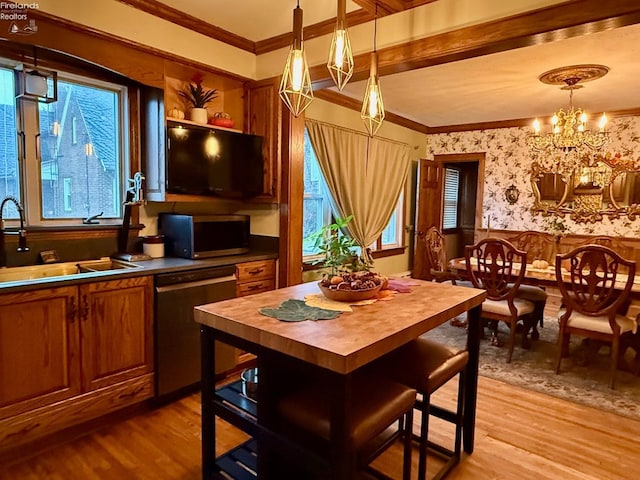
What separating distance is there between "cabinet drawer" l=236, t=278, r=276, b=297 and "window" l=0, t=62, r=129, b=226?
1025 mm

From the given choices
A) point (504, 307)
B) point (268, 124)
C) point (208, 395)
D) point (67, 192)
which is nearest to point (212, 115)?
point (268, 124)

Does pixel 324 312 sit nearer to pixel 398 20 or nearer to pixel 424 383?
pixel 424 383

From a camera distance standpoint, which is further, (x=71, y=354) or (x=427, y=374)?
(x=71, y=354)

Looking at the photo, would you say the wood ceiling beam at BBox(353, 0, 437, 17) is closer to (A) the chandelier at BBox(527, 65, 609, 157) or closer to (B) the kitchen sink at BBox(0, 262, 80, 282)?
(A) the chandelier at BBox(527, 65, 609, 157)

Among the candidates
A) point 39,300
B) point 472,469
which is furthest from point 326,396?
point 39,300

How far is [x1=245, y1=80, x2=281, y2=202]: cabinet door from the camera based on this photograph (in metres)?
3.28

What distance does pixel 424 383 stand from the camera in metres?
1.82

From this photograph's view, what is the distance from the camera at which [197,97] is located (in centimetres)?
308

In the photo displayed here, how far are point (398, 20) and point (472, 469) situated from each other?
8.42ft

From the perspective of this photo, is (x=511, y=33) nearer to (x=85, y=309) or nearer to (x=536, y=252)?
(x=85, y=309)

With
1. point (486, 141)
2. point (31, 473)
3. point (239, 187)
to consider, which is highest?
point (486, 141)

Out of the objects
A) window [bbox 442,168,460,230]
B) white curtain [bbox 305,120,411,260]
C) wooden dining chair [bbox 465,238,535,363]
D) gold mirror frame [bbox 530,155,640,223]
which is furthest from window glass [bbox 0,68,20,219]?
window [bbox 442,168,460,230]

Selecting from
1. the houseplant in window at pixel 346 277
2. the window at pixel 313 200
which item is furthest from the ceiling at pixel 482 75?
the houseplant in window at pixel 346 277

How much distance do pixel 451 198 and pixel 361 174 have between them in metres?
3.27
